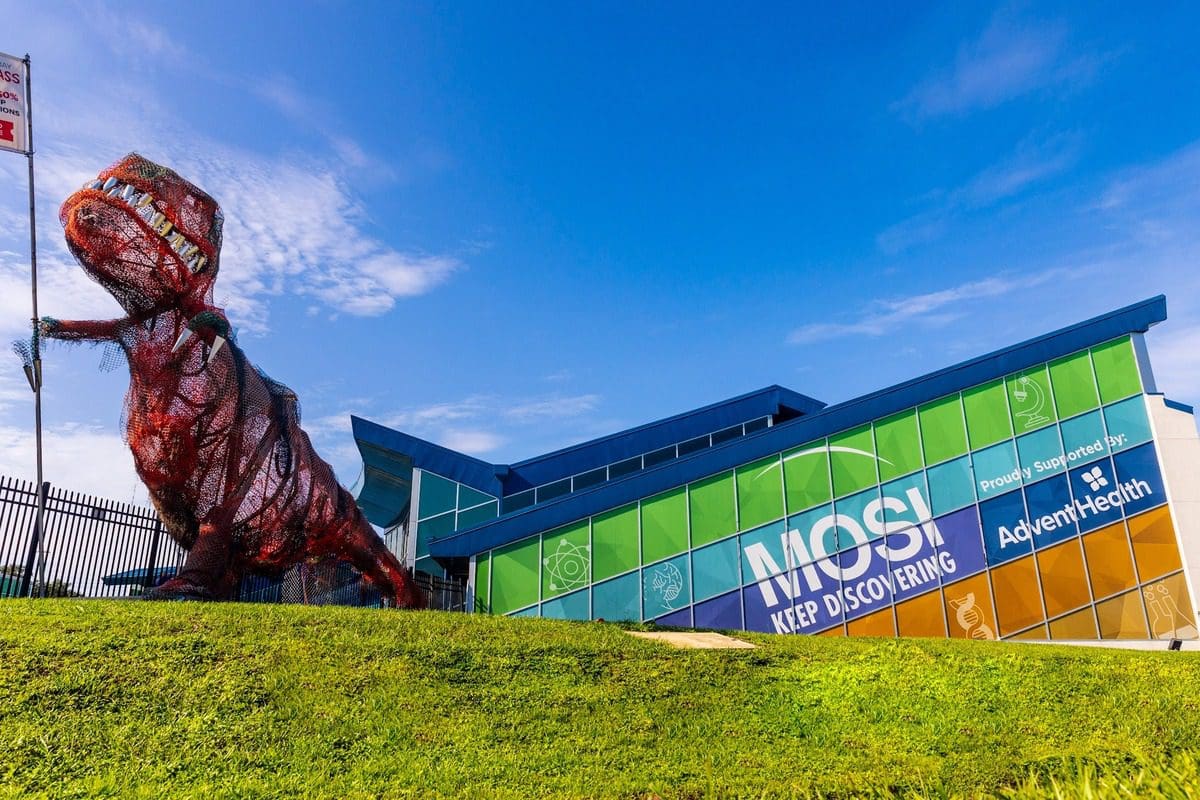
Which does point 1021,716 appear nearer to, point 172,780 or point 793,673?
point 793,673

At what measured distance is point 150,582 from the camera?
1316cm

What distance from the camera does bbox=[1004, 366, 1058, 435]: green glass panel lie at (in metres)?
19.3

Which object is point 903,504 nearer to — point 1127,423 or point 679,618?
point 1127,423

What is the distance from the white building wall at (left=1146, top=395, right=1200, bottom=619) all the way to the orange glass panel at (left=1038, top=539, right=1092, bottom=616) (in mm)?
2129

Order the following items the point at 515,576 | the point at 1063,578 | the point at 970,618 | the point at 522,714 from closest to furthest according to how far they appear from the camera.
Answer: the point at 522,714, the point at 970,618, the point at 1063,578, the point at 515,576

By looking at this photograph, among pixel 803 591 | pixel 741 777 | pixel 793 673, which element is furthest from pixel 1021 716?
pixel 803 591

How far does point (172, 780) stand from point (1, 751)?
1.19 meters

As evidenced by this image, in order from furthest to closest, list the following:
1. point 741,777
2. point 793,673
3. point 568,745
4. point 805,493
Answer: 1. point 805,493
2. point 793,673
3. point 568,745
4. point 741,777

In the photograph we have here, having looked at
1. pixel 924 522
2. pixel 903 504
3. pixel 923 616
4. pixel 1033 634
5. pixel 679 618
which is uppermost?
pixel 903 504

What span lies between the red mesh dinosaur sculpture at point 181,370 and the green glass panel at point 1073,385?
644 inches

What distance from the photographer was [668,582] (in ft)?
61.5

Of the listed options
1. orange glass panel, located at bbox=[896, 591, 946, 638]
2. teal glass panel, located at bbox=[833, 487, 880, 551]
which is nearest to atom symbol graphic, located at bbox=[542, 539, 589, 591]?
teal glass panel, located at bbox=[833, 487, 880, 551]

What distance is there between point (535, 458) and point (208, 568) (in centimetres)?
1392

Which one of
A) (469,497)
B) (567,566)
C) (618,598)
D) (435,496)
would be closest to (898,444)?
→ (618,598)
